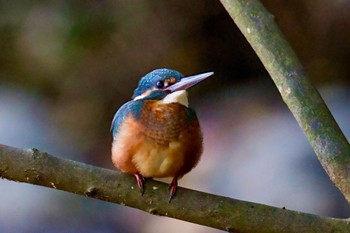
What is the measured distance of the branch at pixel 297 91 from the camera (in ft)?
5.34

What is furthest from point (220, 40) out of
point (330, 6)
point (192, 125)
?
point (192, 125)

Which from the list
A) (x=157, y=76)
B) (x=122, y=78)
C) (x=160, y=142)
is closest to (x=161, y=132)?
(x=160, y=142)

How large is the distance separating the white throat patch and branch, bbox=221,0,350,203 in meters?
0.21

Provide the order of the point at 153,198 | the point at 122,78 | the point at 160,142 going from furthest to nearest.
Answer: the point at 122,78 → the point at 160,142 → the point at 153,198

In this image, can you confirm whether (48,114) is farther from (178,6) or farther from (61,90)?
(178,6)

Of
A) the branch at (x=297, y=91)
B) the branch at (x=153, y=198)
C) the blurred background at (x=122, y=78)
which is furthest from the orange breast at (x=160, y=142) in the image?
the blurred background at (x=122, y=78)

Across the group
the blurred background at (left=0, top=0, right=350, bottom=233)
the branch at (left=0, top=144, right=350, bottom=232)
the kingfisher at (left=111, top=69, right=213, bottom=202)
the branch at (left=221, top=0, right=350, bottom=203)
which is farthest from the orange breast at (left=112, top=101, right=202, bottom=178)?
the blurred background at (left=0, top=0, right=350, bottom=233)

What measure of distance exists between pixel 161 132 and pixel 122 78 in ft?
8.55

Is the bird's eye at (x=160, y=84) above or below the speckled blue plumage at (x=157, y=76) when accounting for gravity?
below

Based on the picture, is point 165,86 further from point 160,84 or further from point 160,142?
point 160,142

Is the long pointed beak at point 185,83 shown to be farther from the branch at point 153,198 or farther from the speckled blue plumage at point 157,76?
the branch at point 153,198

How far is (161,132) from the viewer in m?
1.68

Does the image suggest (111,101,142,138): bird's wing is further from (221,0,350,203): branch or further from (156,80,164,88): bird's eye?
(221,0,350,203): branch

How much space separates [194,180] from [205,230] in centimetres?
26
